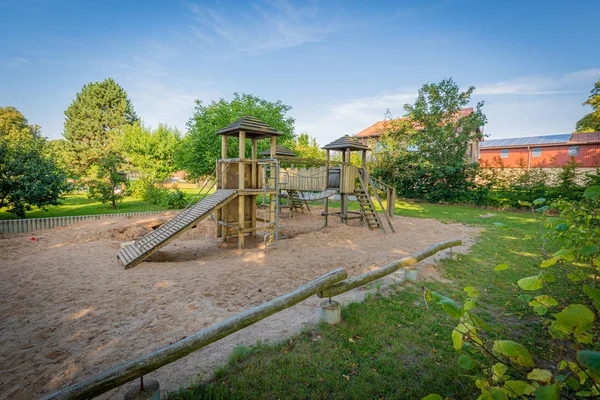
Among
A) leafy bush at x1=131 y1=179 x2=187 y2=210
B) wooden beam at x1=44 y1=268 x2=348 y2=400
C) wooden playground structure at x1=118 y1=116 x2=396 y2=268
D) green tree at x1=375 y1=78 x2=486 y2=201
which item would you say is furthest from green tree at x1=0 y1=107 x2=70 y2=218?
green tree at x1=375 y1=78 x2=486 y2=201

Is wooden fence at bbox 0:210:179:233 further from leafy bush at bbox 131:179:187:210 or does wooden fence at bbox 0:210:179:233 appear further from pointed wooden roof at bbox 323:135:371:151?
pointed wooden roof at bbox 323:135:371:151

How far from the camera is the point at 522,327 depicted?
4.43 meters

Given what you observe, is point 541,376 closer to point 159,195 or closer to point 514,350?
point 514,350

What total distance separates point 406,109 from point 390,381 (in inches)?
950

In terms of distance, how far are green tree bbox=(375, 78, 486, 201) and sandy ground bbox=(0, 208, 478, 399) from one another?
13.1 m

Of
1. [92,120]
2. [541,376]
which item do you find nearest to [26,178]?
[541,376]

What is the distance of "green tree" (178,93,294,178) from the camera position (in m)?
17.1

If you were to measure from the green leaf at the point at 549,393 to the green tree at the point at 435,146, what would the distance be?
22.9m

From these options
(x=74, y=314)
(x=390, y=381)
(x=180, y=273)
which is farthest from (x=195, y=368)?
(x=180, y=273)

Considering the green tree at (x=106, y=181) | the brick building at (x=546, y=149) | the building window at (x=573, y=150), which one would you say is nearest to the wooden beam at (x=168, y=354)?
the green tree at (x=106, y=181)

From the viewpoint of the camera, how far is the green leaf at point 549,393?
0.89 meters

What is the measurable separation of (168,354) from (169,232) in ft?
18.0

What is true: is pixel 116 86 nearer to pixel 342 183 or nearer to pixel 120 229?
pixel 120 229

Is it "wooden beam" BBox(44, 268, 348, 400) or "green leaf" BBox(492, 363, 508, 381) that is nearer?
"green leaf" BBox(492, 363, 508, 381)
